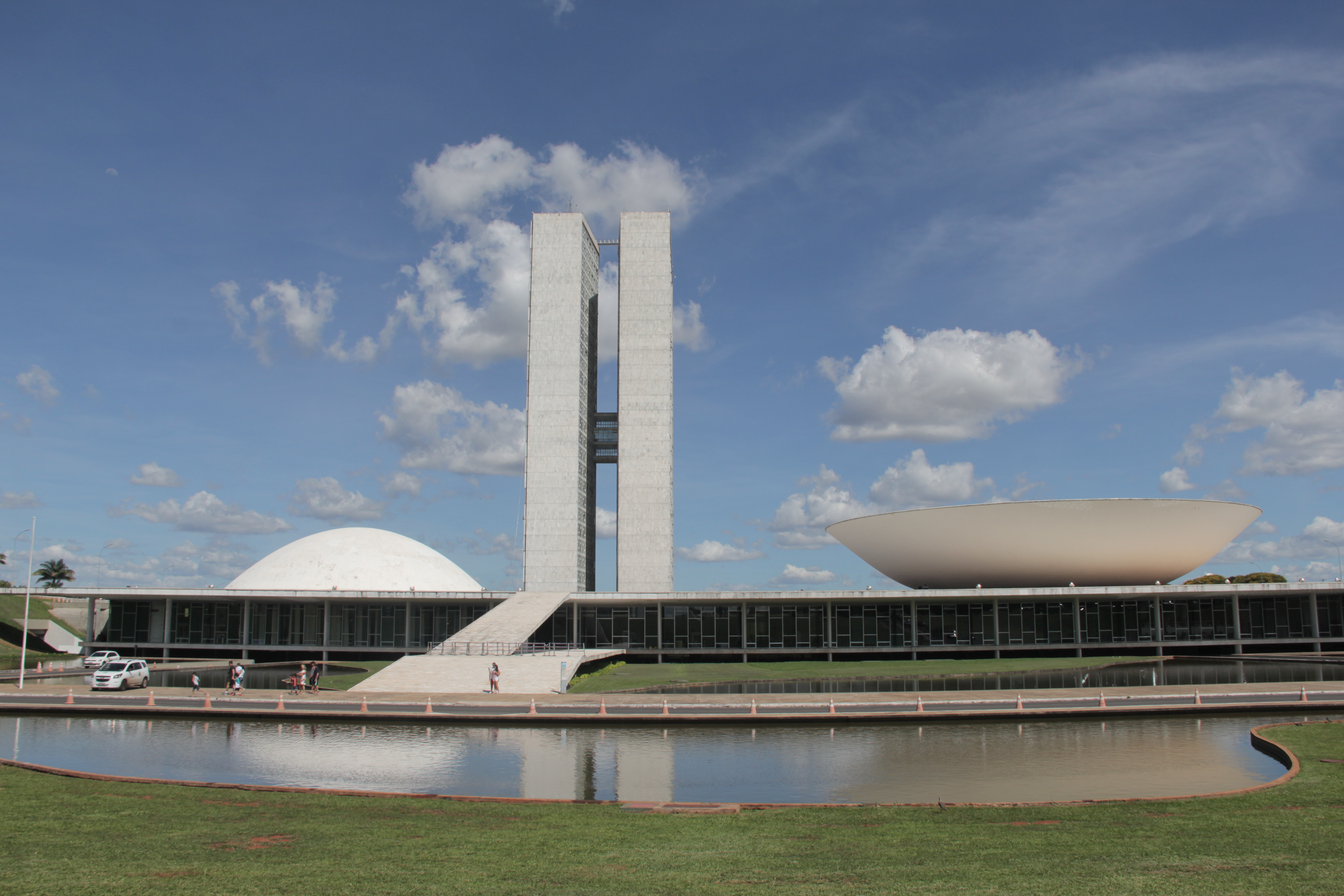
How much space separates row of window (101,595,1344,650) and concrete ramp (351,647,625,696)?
16506mm

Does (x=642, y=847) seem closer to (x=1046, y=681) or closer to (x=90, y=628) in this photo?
(x=1046, y=681)

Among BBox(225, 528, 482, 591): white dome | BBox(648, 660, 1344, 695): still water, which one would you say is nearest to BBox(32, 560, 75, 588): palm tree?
BBox(225, 528, 482, 591): white dome

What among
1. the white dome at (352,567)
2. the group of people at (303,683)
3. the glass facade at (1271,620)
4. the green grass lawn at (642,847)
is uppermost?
the white dome at (352,567)

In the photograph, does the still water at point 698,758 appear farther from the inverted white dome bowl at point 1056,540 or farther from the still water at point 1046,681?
the inverted white dome bowl at point 1056,540

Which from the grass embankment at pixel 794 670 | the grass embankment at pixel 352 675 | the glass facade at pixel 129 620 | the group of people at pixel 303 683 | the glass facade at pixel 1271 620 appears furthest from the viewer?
the glass facade at pixel 129 620

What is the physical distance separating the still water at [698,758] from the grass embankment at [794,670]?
1140 cm

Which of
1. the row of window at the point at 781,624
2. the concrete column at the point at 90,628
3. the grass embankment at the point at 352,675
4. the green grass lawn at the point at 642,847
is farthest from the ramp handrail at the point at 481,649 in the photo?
the green grass lawn at the point at 642,847

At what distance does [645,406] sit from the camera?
65812 millimetres

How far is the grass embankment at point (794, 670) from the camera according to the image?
115 feet

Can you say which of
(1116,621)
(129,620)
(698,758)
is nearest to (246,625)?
(129,620)

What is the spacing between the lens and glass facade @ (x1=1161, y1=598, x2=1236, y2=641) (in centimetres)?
5397

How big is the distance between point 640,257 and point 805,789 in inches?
2205

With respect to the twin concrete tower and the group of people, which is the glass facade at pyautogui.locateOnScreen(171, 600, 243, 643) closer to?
the twin concrete tower

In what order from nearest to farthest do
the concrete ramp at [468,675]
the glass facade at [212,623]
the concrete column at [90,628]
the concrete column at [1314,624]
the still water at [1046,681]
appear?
the still water at [1046,681] → the concrete ramp at [468,675] → the concrete column at [1314,624] → the concrete column at [90,628] → the glass facade at [212,623]
